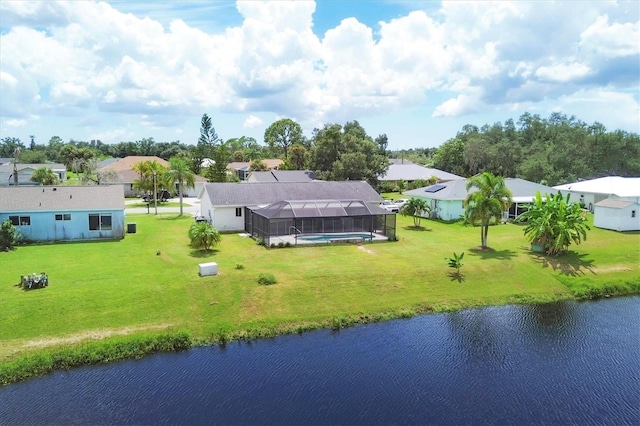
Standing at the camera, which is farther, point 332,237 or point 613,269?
point 332,237

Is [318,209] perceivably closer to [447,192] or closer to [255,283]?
[255,283]

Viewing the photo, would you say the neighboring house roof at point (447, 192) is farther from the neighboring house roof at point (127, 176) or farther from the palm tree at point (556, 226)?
the neighboring house roof at point (127, 176)

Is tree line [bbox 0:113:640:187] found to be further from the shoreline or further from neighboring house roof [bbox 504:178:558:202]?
the shoreline

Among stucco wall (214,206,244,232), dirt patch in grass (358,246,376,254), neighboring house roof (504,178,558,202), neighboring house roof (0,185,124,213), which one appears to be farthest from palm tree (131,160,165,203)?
neighboring house roof (504,178,558,202)

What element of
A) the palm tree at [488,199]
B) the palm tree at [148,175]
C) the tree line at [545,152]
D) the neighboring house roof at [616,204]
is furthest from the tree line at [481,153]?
the palm tree at [488,199]

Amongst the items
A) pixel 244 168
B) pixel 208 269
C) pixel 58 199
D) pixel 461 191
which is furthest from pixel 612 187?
pixel 244 168

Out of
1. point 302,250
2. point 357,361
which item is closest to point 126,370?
point 357,361
